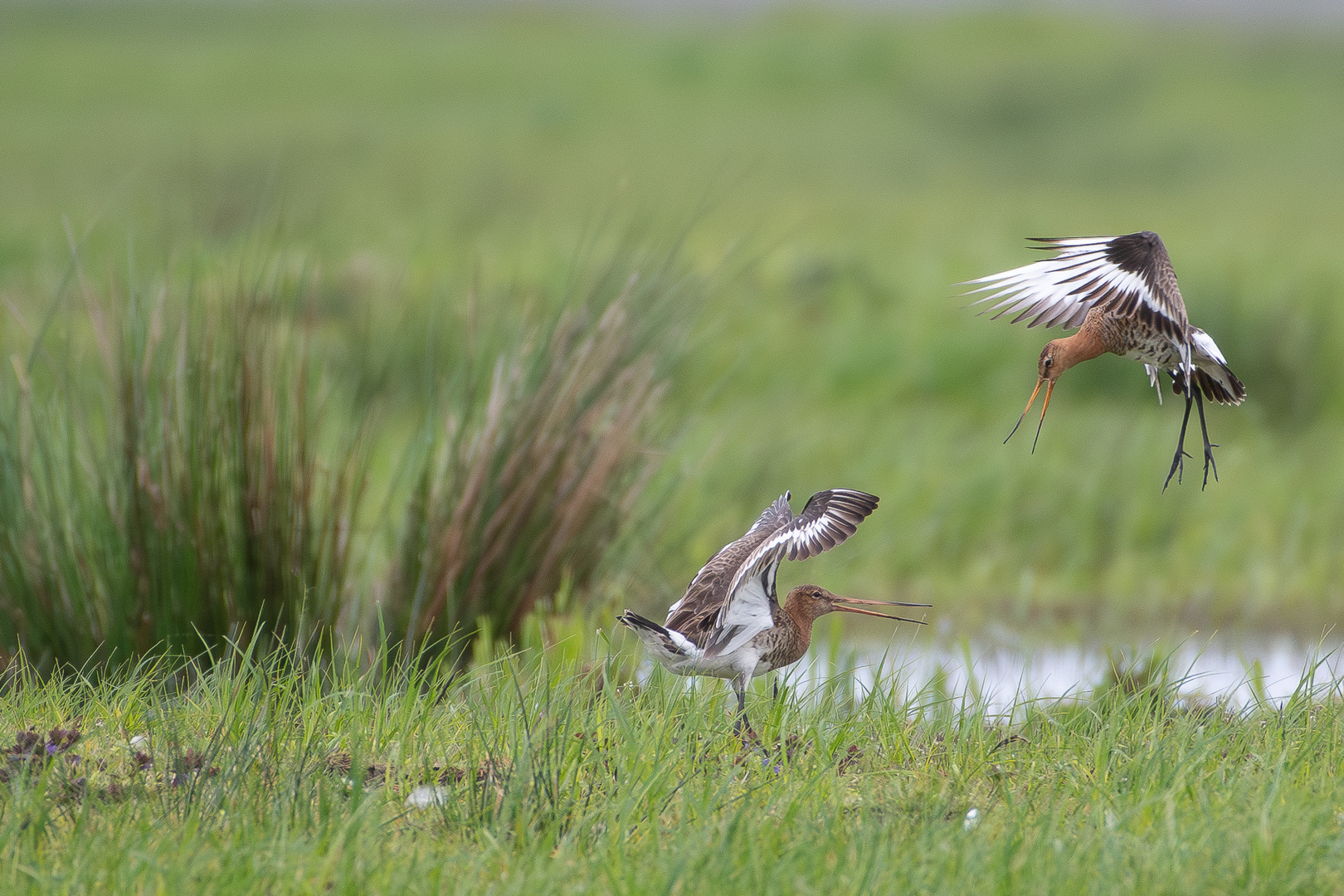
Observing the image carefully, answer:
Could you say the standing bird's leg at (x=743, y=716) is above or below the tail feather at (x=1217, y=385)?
below

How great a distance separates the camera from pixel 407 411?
7270 millimetres

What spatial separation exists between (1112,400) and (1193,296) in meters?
0.83

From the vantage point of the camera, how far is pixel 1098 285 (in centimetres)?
150

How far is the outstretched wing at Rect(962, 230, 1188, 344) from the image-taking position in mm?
1477

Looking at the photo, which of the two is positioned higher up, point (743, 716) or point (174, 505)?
point (743, 716)

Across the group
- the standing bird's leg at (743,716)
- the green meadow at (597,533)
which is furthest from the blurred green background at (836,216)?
the standing bird's leg at (743,716)

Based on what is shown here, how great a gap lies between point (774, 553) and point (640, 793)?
1.86 ft

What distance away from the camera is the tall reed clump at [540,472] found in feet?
10.8

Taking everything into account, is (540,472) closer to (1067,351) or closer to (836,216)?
(1067,351)

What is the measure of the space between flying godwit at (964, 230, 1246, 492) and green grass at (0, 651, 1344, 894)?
0.80 metres

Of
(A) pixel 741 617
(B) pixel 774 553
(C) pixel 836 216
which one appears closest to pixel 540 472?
(A) pixel 741 617

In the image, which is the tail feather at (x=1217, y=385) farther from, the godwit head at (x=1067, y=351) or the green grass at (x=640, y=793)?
the green grass at (x=640, y=793)

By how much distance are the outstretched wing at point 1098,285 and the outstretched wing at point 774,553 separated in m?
0.33

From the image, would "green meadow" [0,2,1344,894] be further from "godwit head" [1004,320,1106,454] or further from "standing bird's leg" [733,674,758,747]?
"godwit head" [1004,320,1106,454]
